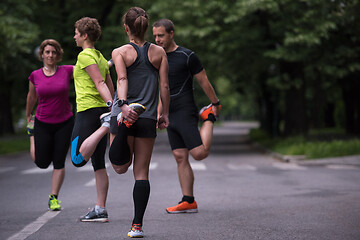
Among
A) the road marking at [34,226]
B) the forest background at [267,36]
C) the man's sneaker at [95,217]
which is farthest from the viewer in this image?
the forest background at [267,36]

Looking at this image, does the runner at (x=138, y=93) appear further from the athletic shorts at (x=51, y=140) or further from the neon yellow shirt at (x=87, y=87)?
the athletic shorts at (x=51, y=140)

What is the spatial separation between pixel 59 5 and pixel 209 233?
25769mm

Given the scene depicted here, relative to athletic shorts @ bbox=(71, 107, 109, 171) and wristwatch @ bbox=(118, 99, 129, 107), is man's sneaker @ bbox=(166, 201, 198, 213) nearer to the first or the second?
athletic shorts @ bbox=(71, 107, 109, 171)

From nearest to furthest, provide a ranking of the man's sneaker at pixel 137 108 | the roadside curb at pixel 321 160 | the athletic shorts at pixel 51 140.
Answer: the man's sneaker at pixel 137 108
the athletic shorts at pixel 51 140
the roadside curb at pixel 321 160

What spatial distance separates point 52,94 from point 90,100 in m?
1.07

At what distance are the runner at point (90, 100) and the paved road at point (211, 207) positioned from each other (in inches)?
26.7

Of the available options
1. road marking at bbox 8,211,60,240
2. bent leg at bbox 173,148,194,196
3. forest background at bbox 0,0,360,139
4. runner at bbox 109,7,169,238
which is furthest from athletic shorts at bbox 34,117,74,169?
forest background at bbox 0,0,360,139

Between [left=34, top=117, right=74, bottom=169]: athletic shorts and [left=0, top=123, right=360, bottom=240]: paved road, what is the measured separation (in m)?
0.62

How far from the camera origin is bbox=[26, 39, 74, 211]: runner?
22.2 ft

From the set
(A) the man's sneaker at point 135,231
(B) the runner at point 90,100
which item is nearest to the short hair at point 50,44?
(B) the runner at point 90,100

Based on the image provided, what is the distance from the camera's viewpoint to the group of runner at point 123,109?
500 cm

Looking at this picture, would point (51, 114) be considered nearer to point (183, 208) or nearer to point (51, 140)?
point (51, 140)

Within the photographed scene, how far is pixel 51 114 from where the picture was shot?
267 inches

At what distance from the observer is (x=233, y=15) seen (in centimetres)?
1795
